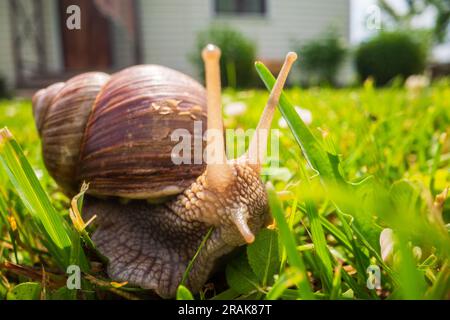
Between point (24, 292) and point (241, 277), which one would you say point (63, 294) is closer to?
point (24, 292)

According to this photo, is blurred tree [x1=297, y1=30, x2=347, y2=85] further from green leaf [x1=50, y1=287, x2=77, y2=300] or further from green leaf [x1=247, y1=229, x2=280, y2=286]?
green leaf [x1=50, y1=287, x2=77, y2=300]

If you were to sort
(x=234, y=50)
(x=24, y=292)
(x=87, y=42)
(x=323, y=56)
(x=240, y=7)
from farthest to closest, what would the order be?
(x=240, y=7) → (x=323, y=56) → (x=87, y=42) → (x=234, y=50) → (x=24, y=292)

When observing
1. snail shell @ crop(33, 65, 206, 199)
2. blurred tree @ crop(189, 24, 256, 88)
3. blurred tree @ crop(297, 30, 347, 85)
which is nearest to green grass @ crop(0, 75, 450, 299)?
snail shell @ crop(33, 65, 206, 199)

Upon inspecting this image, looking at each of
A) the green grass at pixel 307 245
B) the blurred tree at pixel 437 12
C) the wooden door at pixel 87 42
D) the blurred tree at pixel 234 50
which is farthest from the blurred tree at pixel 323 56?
the green grass at pixel 307 245

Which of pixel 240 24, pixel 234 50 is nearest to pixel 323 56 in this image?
pixel 240 24

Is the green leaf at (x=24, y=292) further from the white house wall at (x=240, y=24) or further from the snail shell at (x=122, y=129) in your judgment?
the white house wall at (x=240, y=24)
